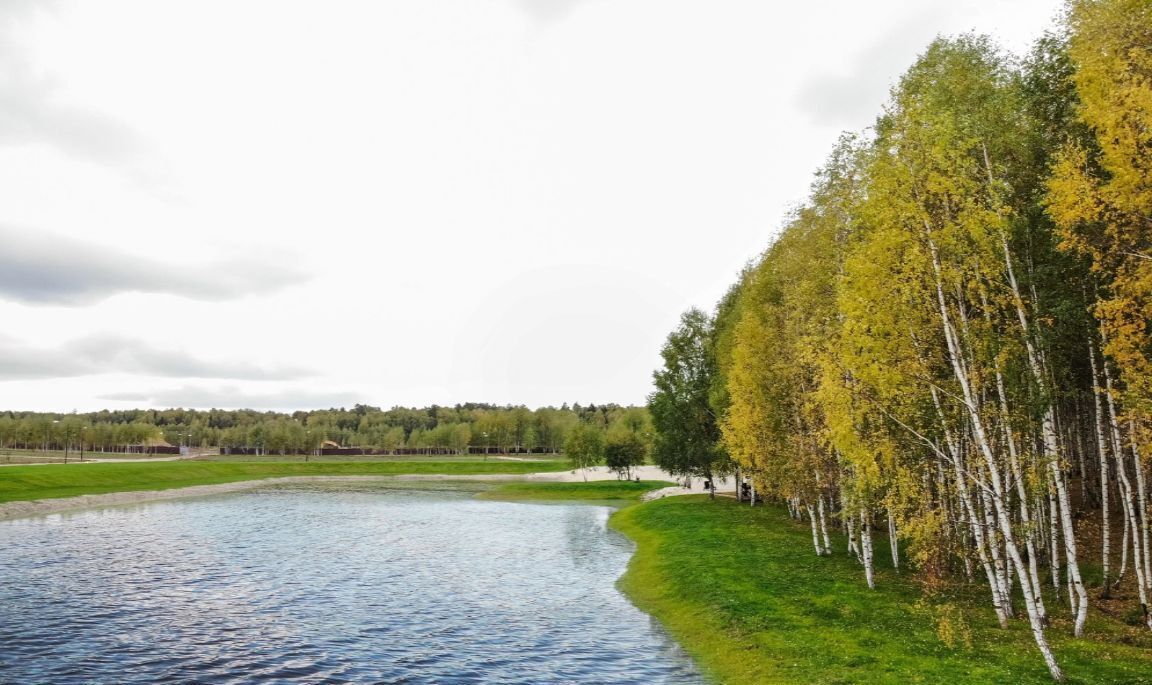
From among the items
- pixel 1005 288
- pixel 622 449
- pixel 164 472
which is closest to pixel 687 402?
pixel 622 449

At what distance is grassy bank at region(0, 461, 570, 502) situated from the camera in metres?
92.6

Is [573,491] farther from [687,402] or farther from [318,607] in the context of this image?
[318,607]

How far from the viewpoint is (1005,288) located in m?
26.5

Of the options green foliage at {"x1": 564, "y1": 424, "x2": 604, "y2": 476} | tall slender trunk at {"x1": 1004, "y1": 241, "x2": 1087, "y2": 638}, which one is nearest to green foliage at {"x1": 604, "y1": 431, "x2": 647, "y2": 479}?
green foliage at {"x1": 564, "y1": 424, "x2": 604, "y2": 476}

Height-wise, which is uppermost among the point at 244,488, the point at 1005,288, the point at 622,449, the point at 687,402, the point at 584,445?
the point at 1005,288

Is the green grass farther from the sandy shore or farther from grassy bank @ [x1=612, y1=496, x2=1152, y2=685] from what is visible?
grassy bank @ [x1=612, y1=496, x2=1152, y2=685]

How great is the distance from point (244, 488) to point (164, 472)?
15.5 meters

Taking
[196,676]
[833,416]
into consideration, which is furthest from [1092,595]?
[196,676]

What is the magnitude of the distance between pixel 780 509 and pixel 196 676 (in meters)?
60.9

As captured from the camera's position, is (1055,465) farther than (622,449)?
No

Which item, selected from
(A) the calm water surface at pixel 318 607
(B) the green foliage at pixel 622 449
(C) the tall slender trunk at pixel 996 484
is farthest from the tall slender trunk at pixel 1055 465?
(B) the green foliage at pixel 622 449

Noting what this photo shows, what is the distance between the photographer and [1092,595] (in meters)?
29.8

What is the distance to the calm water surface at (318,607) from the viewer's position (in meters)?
26.1

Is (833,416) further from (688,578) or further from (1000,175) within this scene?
(688,578)
